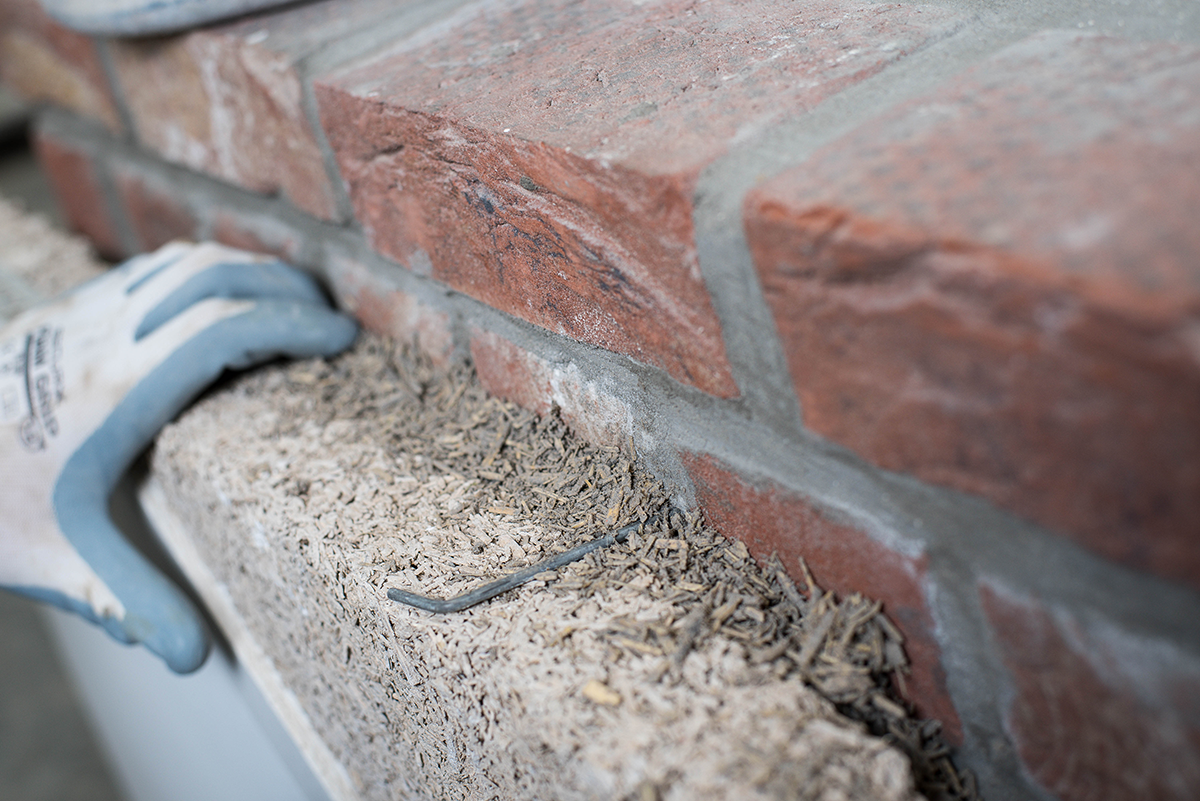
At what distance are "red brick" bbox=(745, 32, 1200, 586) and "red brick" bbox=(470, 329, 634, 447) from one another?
218 mm

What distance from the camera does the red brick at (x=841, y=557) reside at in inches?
21.9

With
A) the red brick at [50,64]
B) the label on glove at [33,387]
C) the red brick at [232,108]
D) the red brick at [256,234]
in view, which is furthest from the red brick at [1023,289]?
the red brick at [50,64]

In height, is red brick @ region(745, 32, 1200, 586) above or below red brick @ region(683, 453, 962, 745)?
above

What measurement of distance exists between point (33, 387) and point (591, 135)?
32.0 inches

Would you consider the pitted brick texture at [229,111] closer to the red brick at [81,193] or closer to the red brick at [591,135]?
the red brick at [591,135]

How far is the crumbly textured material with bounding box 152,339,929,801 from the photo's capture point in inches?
20.9

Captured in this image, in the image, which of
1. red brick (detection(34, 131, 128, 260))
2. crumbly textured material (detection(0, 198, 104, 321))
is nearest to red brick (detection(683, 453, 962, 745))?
crumbly textured material (detection(0, 198, 104, 321))

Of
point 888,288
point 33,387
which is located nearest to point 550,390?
point 888,288

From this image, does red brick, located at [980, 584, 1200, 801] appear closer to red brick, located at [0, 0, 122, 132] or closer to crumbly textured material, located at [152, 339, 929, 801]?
crumbly textured material, located at [152, 339, 929, 801]

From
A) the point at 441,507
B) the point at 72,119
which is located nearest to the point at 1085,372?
the point at 441,507

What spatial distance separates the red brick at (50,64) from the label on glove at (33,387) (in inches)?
19.6

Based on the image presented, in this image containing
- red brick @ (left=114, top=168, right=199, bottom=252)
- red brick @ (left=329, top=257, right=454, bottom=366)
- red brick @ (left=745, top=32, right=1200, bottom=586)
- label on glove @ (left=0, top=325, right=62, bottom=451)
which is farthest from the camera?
red brick @ (left=114, top=168, right=199, bottom=252)

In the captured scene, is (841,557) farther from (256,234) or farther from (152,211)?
(152,211)

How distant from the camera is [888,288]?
0.45m
